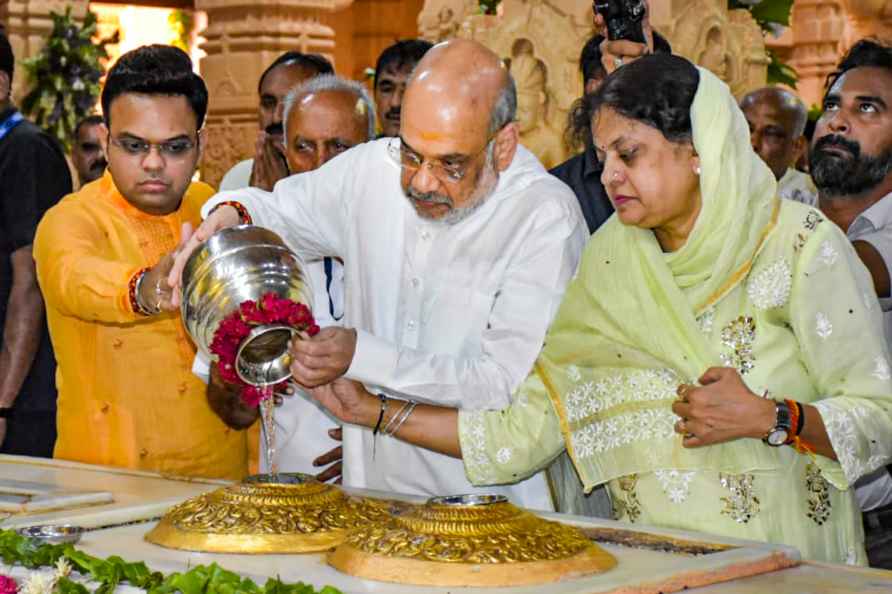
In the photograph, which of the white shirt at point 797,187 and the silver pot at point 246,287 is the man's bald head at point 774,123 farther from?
the silver pot at point 246,287

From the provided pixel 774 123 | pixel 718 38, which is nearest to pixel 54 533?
pixel 718 38

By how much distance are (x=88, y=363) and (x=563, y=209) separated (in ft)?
3.83

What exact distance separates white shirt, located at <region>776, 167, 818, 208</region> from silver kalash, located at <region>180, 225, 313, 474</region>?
2483 mm

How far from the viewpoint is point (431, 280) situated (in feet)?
11.2

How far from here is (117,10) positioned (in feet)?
50.0

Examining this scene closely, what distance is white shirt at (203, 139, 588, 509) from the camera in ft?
10.4

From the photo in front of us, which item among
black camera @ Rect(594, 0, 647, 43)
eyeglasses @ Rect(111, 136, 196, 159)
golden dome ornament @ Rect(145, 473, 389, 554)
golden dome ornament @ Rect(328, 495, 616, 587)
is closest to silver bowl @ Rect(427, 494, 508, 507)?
golden dome ornament @ Rect(328, 495, 616, 587)

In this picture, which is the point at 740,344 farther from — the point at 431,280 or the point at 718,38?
the point at 718,38

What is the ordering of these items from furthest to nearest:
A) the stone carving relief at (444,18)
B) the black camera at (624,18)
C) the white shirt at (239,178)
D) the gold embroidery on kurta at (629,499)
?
the stone carving relief at (444,18) < the white shirt at (239,178) < the black camera at (624,18) < the gold embroidery on kurta at (629,499)

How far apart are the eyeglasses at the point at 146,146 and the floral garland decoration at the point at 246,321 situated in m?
0.91

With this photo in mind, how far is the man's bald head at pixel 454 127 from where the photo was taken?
3170 mm

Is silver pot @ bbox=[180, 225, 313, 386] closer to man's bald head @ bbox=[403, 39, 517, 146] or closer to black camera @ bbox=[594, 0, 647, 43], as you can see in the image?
man's bald head @ bbox=[403, 39, 517, 146]

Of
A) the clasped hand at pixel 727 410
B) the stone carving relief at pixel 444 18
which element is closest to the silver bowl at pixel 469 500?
the clasped hand at pixel 727 410

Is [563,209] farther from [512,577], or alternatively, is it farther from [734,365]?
[512,577]
